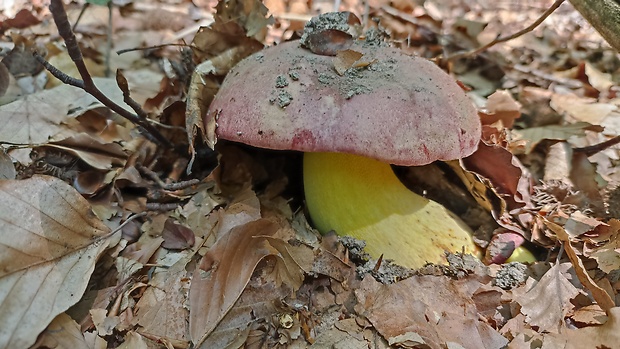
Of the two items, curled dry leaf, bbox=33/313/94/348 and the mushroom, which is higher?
the mushroom

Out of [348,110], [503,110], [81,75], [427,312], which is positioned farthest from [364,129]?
[503,110]

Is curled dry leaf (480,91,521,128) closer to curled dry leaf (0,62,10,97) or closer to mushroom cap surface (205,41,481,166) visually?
mushroom cap surface (205,41,481,166)

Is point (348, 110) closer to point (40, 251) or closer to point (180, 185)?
point (180, 185)

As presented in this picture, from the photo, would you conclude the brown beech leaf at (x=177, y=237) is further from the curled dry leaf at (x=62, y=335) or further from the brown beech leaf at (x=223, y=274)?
the curled dry leaf at (x=62, y=335)

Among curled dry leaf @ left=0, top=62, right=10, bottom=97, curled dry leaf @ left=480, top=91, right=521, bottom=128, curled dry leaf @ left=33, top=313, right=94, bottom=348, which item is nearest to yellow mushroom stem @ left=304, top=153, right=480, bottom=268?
curled dry leaf @ left=480, top=91, right=521, bottom=128

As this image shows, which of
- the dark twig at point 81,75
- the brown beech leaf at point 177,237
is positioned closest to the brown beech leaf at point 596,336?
the brown beech leaf at point 177,237

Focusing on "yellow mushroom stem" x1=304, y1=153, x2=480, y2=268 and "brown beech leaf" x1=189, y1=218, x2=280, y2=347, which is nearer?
"brown beech leaf" x1=189, y1=218, x2=280, y2=347

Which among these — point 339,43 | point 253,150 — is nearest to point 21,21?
point 253,150
